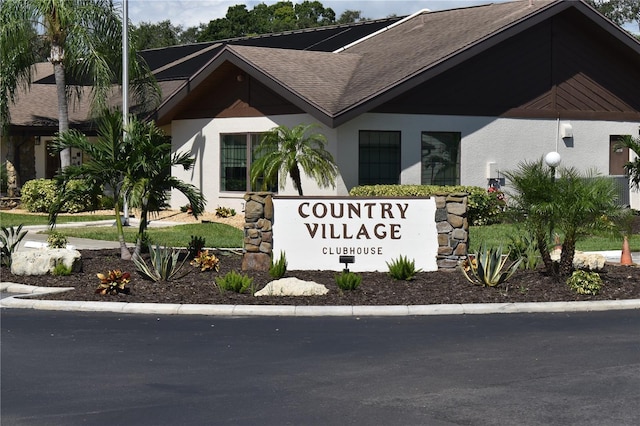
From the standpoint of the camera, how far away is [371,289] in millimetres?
14969

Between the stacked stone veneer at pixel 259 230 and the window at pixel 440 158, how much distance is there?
11.3m

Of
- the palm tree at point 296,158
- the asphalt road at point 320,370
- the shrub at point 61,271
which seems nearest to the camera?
the asphalt road at point 320,370

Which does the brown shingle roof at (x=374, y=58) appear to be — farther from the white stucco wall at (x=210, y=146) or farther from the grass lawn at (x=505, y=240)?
the grass lawn at (x=505, y=240)

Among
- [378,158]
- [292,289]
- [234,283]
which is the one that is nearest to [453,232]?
[292,289]

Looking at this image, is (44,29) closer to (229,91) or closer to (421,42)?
(229,91)

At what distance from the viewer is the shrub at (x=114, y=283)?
14414mm

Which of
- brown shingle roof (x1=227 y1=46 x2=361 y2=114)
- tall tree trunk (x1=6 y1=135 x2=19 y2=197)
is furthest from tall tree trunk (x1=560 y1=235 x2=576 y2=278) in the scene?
tall tree trunk (x1=6 y1=135 x2=19 y2=197)

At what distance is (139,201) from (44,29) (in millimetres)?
16278

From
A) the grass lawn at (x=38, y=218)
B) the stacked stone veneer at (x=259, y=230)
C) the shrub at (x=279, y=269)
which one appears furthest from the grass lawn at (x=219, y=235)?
the shrub at (x=279, y=269)

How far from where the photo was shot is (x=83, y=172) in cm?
1705

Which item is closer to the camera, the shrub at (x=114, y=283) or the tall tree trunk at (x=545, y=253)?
the shrub at (x=114, y=283)

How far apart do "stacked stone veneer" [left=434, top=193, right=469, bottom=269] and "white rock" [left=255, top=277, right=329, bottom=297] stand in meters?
2.83

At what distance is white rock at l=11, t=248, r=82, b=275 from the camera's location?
53.8ft

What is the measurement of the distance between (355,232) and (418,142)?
10.9m
